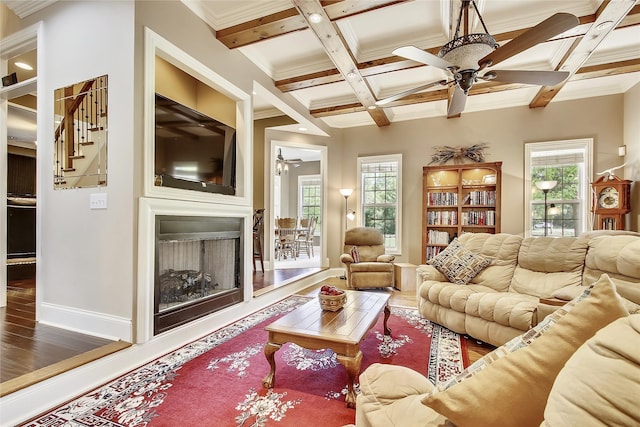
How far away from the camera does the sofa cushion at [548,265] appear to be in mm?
2791

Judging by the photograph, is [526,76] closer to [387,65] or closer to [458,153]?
[387,65]

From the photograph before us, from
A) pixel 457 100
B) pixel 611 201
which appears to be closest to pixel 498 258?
pixel 457 100

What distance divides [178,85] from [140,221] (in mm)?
2148

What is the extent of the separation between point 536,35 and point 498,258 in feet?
7.38

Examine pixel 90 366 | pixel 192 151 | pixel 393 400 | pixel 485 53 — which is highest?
pixel 485 53

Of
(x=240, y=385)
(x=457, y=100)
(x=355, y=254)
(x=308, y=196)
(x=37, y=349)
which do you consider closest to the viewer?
(x=240, y=385)

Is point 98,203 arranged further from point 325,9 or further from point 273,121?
point 273,121

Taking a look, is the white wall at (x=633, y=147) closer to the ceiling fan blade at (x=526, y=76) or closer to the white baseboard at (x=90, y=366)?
the ceiling fan blade at (x=526, y=76)

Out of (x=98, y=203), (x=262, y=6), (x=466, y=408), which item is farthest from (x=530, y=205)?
(x=98, y=203)

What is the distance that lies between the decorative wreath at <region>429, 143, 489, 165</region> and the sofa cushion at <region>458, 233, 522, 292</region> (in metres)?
2.43

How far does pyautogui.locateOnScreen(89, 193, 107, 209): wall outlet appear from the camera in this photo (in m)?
2.49

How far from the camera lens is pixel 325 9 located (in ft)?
8.93

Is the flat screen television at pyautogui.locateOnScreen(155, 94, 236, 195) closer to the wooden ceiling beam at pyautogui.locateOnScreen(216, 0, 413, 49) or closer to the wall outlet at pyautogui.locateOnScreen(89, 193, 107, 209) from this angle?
the wall outlet at pyautogui.locateOnScreen(89, 193, 107, 209)

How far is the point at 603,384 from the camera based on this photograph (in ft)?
1.75
